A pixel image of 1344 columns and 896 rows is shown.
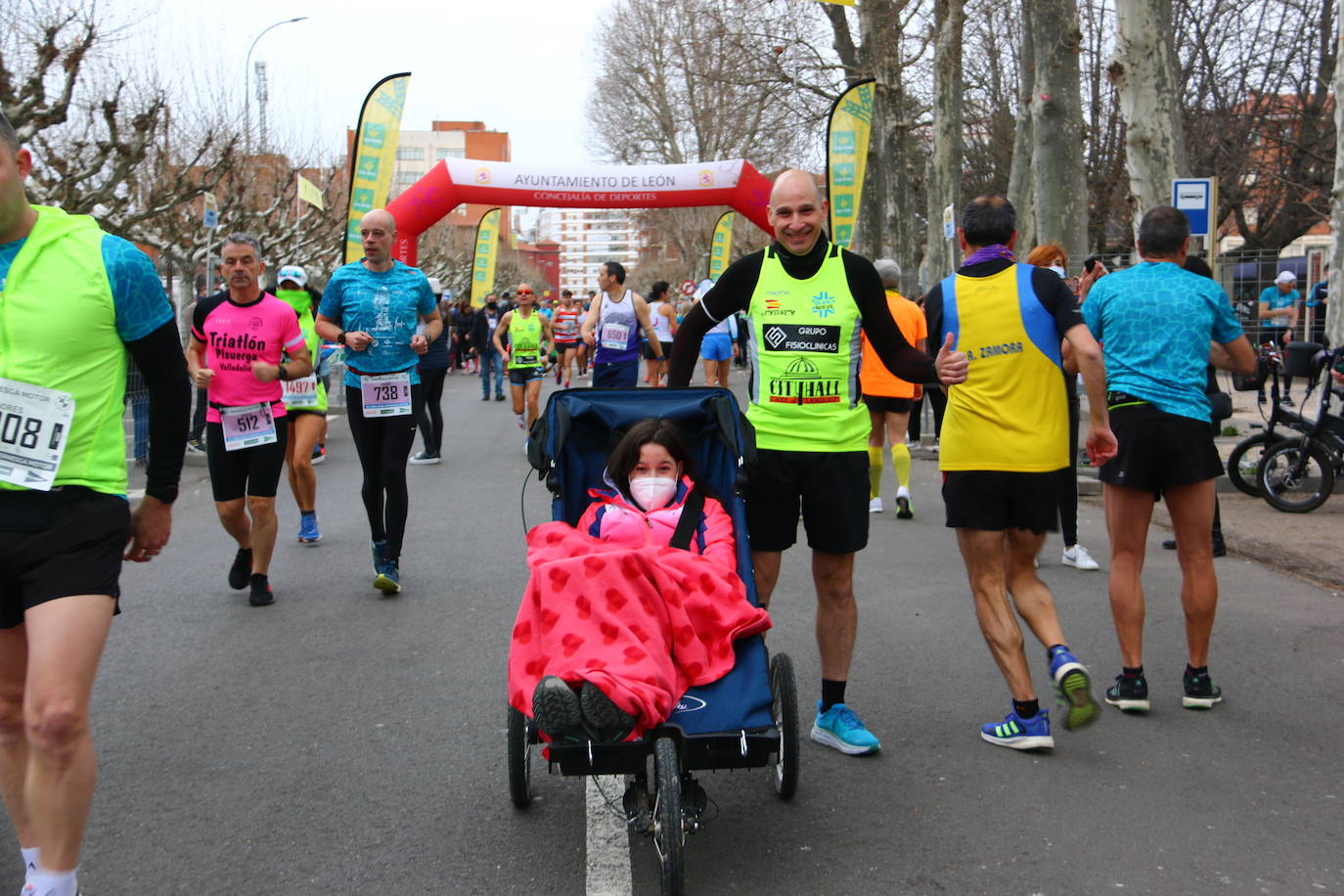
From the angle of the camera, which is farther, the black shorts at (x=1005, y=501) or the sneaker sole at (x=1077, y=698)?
the black shorts at (x=1005, y=501)

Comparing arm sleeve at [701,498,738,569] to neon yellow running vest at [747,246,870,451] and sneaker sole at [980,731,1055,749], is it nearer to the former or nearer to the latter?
neon yellow running vest at [747,246,870,451]

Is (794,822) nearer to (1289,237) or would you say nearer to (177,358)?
(177,358)

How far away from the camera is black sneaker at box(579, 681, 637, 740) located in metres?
3.40

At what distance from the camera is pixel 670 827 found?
3.37m

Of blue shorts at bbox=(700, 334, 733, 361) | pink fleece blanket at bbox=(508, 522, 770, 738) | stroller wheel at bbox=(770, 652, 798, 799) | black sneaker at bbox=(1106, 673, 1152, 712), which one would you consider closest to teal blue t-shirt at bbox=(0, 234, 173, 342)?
pink fleece blanket at bbox=(508, 522, 770, 738)

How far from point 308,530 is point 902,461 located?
14.6ft

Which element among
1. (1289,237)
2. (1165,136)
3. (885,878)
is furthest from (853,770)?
(1289,237)

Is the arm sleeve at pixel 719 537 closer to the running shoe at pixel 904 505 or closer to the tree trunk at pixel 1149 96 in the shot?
the running shoe at pixel 904 505

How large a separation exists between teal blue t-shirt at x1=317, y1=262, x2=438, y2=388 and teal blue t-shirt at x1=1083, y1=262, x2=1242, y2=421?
3880mm

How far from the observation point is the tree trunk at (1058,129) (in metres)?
14.6

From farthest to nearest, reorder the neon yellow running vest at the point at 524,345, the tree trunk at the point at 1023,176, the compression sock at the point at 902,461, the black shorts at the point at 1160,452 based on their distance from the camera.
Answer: the tree trunk at the point at 1023,176, the neon yellow running vest at the point at 524,345, the compression sock at the point at 902,461, the black shorts at the point at 1160,452

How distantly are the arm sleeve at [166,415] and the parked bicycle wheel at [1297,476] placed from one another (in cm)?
924

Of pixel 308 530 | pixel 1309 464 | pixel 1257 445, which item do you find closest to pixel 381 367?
pixel 308 530

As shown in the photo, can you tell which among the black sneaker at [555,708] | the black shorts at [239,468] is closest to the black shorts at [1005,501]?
the black sneaker at [555,708]
